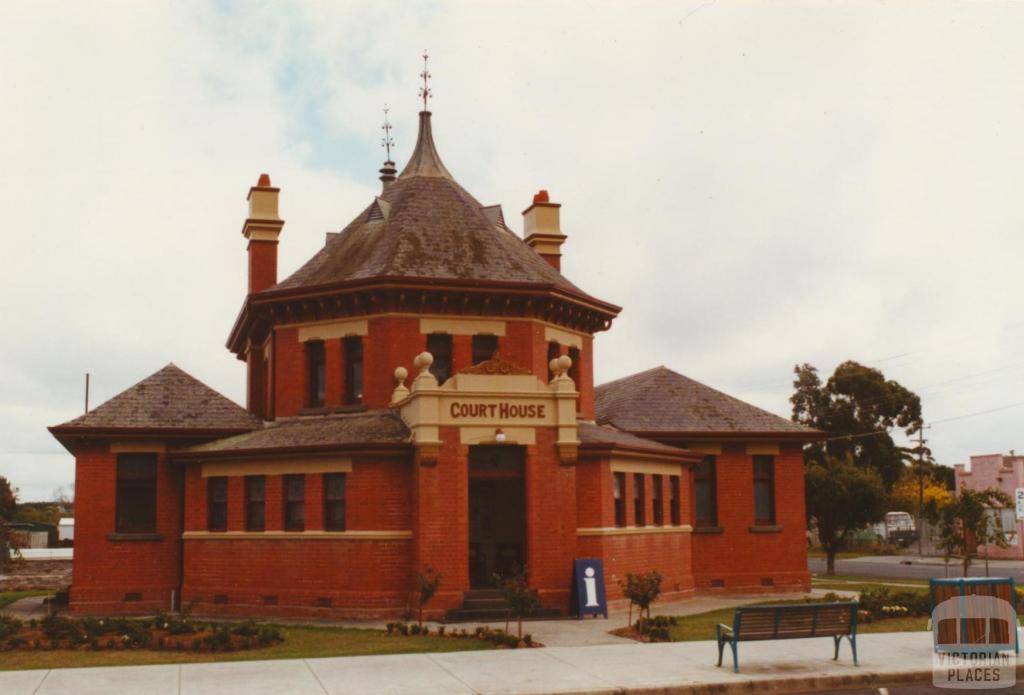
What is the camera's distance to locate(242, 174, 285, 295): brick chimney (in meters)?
32.2

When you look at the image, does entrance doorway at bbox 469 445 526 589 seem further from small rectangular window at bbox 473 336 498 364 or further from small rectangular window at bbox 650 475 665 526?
small rectangular window at bbox 650 475 665 526

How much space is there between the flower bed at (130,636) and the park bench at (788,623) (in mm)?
8231

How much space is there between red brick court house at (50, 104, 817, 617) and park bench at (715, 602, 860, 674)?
8.32 meters

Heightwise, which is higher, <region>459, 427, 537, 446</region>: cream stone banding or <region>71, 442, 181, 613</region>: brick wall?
<region>459, 427, 537, 446</region>: cream stone banding

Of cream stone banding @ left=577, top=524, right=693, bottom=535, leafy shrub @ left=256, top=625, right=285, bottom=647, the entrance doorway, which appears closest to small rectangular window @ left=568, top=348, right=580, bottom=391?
the entrance doorway

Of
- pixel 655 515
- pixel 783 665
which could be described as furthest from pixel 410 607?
pixel 783 665

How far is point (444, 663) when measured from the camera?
16.4 meters

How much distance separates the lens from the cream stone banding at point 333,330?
27438 millimetres

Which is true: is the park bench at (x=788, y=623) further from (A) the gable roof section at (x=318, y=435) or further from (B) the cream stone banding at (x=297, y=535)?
(A) the gable roof section at (x=318, y=435)

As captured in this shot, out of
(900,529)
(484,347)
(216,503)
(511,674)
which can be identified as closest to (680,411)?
(484,347)

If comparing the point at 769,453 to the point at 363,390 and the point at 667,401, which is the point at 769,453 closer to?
the point at 667,401

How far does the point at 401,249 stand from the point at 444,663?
1380 cm

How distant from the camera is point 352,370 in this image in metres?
28.0

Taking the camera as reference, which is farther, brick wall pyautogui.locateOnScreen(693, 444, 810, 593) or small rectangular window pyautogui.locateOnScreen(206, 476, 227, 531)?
brick wall pyautogui.locateOnScreen(693, 444, 810, 593)
